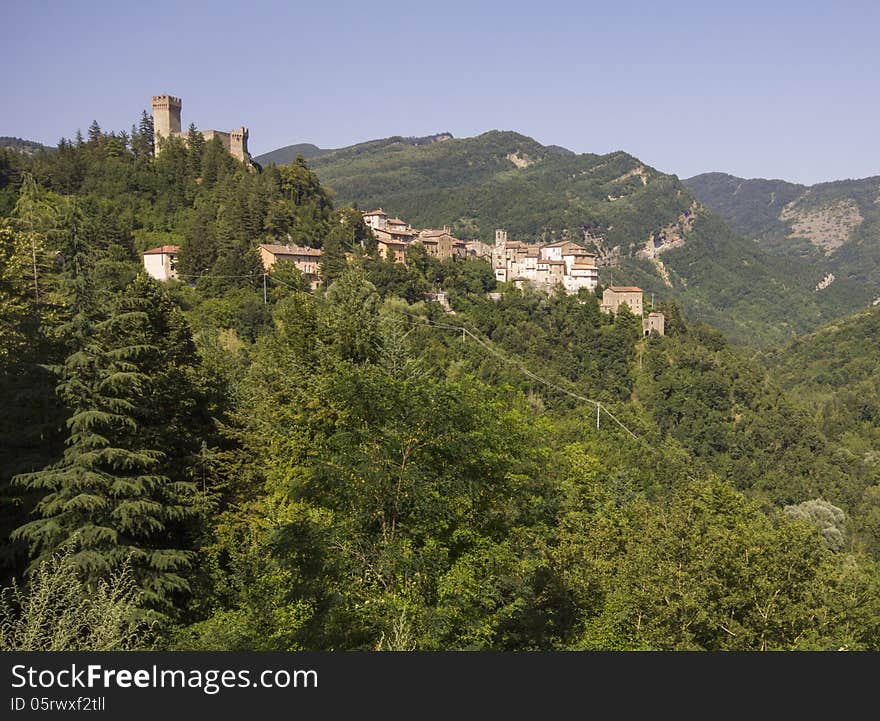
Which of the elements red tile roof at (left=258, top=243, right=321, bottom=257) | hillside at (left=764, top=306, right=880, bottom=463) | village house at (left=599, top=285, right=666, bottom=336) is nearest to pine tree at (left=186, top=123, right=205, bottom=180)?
red tile roof at (left=258, top=243, right=321, bottom=257)

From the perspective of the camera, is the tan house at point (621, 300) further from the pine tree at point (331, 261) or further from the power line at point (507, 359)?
the pine tree at point (331, 261)

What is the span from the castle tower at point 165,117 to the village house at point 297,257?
1177 inches

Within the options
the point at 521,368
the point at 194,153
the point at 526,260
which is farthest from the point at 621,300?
the point at 194,153

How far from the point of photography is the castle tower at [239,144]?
86.6 meters

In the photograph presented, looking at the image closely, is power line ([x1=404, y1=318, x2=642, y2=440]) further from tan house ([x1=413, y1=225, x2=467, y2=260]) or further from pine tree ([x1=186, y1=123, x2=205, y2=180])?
pine tree ([x1=186, y1=123, x2=205, y2=180])

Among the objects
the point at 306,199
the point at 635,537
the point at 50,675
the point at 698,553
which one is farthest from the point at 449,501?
the point at 306,199

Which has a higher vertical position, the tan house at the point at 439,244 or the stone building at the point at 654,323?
the tan house at the point at 439,244

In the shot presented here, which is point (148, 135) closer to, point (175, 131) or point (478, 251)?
point (175, 131)

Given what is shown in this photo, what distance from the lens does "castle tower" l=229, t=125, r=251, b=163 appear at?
284ft

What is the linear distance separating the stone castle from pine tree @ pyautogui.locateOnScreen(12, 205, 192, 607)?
76.6 metres

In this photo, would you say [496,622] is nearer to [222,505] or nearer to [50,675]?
[50,675]

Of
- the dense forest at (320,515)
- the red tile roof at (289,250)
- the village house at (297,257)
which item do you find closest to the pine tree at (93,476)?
the dense forest at (320,515)

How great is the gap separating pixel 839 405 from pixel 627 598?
102 meters

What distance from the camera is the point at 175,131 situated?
8969cm
